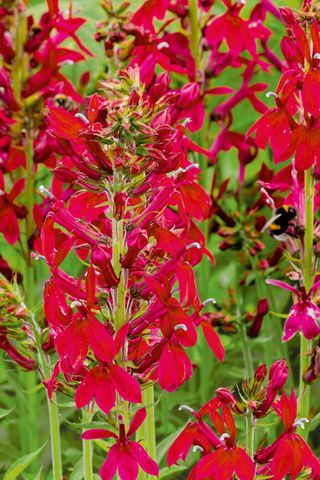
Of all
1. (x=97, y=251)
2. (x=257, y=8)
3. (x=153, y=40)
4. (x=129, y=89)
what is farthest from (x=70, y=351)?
(x=257, y=8)

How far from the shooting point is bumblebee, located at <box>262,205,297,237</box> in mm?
998

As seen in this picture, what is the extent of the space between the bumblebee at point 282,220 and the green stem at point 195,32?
0.89ft

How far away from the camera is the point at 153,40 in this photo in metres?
1.17

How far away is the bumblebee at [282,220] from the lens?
1.00m

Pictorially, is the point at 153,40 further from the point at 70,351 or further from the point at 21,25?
the point at 70,351

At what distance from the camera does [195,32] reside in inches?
48.3

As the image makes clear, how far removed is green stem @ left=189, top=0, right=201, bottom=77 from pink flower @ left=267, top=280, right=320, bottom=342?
0.35 meters

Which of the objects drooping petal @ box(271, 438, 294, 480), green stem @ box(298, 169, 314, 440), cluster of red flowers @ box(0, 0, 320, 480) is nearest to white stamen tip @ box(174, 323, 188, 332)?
cluster of red flowers @ box(0, 0, 320, 480)

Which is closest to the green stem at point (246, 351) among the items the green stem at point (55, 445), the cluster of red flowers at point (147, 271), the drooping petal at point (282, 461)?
the cluster of red flowers at point (147, 271)

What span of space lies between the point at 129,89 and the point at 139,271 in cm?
12

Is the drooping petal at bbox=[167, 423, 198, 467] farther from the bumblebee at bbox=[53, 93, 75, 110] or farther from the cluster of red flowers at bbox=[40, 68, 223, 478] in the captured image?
the bumblebee at bbox=[53, 93, 75, 110]

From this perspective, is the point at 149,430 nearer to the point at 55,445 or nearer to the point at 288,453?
the point at 55,445

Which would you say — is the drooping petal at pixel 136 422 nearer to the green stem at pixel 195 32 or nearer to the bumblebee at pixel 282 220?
the bumblebee at pixel 282 220

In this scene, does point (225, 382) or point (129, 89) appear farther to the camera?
point (225, 382)
